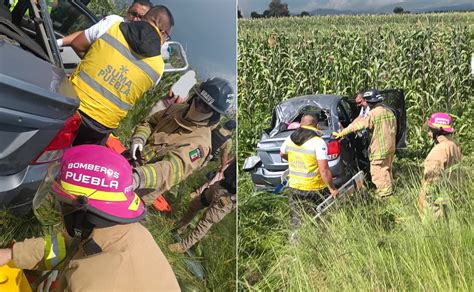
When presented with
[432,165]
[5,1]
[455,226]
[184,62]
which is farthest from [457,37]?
[5,1]

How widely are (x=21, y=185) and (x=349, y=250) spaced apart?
1.54 meters

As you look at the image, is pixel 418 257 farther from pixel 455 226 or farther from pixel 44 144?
pixel 44 144

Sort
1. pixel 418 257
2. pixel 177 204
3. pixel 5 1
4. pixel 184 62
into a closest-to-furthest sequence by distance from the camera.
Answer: pixel 5 1, pixel 184 62, pixel 177 204, pixel 418 257

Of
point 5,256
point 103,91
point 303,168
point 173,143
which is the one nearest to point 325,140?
point 303,168

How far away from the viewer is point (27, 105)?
1.85m

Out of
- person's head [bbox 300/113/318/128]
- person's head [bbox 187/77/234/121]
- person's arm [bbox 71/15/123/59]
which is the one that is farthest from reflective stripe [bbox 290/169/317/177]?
person's arm [bbox 71/15/123/59]

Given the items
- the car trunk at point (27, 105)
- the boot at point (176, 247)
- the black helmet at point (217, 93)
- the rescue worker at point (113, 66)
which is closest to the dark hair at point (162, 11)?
the rescue worker at point (113, 66)

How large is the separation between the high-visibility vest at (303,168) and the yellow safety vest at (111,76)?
0.84m

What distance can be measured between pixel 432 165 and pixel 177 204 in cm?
134

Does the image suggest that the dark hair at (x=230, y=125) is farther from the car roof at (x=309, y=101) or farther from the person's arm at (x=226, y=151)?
the car roof at (x=309, y=101)

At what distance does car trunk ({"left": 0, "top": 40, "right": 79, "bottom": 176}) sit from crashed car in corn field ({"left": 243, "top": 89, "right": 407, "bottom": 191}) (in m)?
1.09

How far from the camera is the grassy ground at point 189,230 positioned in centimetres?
254

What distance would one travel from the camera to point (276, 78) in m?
3.10

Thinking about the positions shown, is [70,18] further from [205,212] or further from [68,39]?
[205,212]
